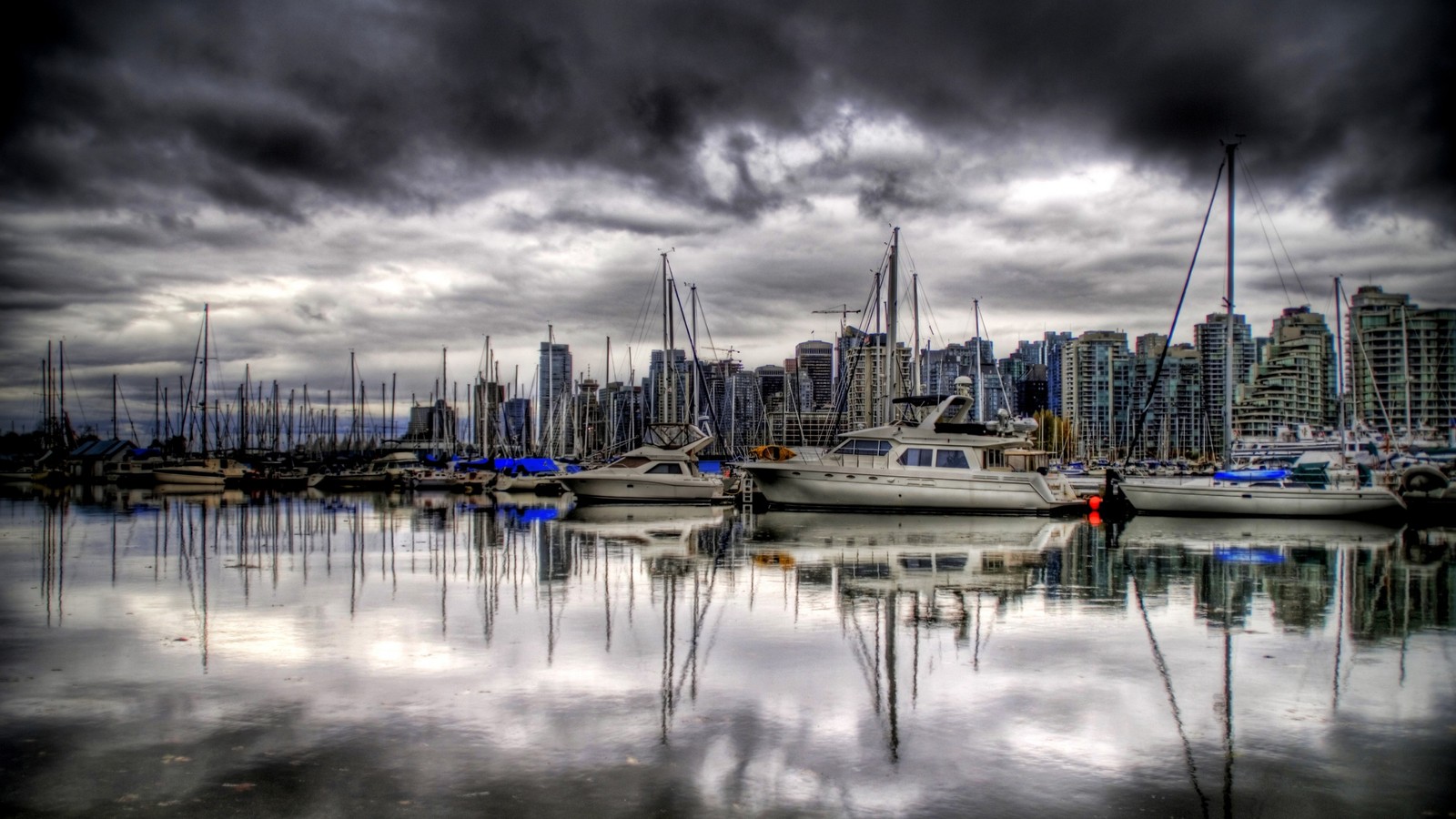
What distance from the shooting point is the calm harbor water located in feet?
21.5

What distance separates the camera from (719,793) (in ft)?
21.3

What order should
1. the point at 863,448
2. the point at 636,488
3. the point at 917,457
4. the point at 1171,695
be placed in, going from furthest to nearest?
1. the point at 636,488
2. the point at 863,448
3. the point at 917,457
4. the point at 1171,695

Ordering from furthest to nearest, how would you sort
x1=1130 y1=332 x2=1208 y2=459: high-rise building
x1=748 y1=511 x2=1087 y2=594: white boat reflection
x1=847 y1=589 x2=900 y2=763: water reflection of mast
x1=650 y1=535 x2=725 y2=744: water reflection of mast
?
x1=1130 y1=332 x2=1208 y2=459: high-rise building → x1=748 y1=511 x2=1087 y2=594: white boat reflection → x1=650 y1=535 x2=725 y2=744: water reflection of mast → x1=847 y1=589 x2=900 y2=763: water reflection of mast

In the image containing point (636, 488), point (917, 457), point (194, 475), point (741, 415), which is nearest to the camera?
point (917, 457)

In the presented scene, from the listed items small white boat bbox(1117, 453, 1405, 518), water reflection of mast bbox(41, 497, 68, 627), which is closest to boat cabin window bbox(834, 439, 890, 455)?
small white boat bbox(1117, 453, 1405, 518)

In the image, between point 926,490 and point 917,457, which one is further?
point 917,457

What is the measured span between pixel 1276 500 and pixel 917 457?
39.0 feet

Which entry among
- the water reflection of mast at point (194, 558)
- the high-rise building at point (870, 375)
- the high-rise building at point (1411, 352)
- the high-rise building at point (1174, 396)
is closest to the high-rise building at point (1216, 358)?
the high-rise building at point (1174, 396)

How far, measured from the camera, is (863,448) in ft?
121

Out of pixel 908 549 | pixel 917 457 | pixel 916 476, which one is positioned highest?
pixel 917 457

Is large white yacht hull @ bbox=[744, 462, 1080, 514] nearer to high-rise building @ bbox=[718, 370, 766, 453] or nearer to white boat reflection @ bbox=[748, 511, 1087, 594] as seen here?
white boat reflection @ bbox=[748, 511, 1087, 594]

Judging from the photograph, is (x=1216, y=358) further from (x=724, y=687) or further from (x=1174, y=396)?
(x=724, y=687)

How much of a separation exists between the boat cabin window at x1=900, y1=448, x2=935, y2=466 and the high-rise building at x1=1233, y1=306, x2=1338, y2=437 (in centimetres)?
11667

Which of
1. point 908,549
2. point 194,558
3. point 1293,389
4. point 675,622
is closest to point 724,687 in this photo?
point 675,622
